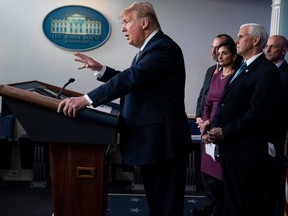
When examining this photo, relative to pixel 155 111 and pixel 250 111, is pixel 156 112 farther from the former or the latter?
pixel 250 111

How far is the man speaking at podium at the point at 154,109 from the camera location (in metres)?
1.57

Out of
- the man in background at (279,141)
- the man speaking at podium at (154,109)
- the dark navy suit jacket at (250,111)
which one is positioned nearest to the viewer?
the man speaking at podium at (154,109)

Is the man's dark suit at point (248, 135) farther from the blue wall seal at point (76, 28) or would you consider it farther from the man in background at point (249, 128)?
the blue wall seal at point (76, 28)

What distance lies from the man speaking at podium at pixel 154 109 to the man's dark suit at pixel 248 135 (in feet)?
1.45

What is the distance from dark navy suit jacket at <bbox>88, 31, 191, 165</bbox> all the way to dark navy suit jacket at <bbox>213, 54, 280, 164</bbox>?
0.48 metres

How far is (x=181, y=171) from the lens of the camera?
69.3 inches

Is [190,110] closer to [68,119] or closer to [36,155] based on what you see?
[36,155]

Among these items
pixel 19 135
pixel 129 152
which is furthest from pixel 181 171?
pixel 19 135

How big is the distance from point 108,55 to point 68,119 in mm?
2442

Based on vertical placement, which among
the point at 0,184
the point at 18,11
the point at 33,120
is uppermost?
the point at 18,11

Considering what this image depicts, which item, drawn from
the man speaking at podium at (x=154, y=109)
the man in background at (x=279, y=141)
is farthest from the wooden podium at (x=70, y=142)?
the man in background at (x=279, y=141)

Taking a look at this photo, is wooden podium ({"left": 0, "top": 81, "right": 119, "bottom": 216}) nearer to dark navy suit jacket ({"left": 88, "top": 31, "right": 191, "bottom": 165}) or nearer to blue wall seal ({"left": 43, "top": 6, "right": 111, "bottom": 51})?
dark navy suit jacket ({"left": 88, "top": 31, "right": 191, "bottom": 165})

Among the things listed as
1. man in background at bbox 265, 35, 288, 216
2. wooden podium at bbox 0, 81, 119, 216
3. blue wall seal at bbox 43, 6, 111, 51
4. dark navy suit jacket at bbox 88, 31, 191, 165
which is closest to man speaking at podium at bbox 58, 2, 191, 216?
dark navy suit jacket at bbox 88, 31, 191, 165

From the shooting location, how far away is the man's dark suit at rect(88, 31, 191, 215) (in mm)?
1590
